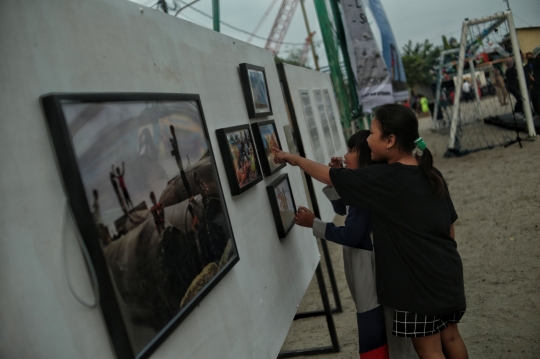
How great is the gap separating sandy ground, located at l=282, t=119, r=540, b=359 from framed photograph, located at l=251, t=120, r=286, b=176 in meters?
1.84

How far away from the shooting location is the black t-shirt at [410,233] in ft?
7.47

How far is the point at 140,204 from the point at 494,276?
4.20 meters

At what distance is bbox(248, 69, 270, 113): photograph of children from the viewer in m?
2.93

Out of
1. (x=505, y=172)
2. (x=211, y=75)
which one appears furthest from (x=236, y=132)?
(x=505, y=172)

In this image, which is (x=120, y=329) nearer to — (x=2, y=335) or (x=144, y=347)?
(x=144, y=347)

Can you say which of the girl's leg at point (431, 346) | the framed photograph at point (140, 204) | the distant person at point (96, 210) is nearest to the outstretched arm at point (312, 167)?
the framed photograph at point (140, 204)

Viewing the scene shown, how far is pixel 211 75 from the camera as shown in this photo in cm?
234

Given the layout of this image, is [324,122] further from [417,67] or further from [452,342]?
[417,67]

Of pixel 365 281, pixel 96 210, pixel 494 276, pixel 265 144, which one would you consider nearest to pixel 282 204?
pixel 265 144

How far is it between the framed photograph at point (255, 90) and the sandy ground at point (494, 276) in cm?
209

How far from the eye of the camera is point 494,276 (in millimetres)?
4719

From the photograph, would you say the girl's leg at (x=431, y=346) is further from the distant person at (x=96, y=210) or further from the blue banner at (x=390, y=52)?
the blue banner at (x=390, y=52)

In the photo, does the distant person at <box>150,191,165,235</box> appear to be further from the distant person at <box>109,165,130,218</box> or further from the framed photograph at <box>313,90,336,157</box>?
the framed photograph at <box>313,90,336,157</box>

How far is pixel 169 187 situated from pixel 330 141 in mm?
5114
